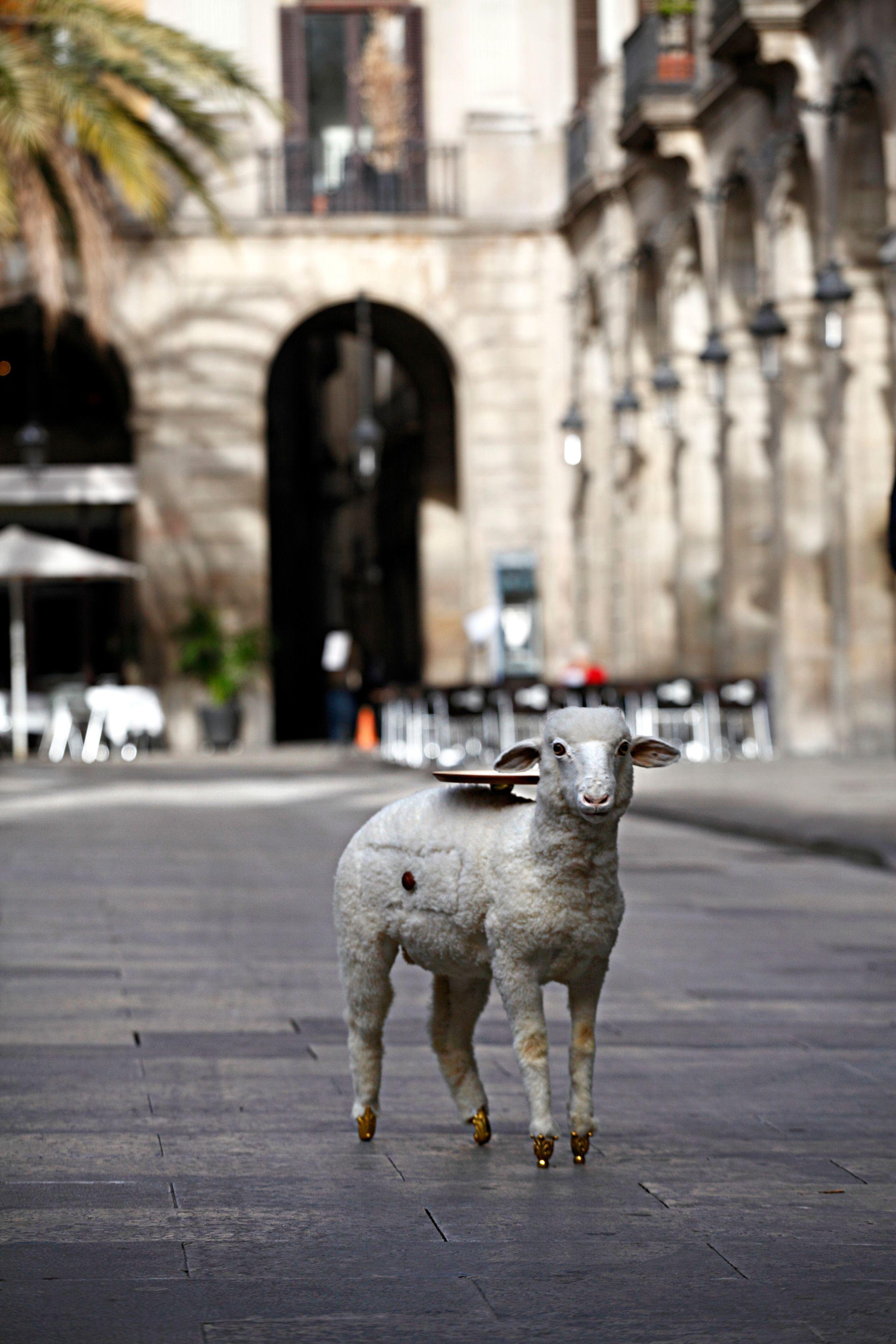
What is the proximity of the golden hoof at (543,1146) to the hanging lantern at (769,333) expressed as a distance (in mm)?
18097

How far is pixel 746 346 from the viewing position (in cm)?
2703

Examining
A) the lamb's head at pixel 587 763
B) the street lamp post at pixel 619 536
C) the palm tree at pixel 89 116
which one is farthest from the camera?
the street lamp post at pixel 619 536

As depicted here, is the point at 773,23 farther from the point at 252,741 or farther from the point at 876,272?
the point at 252,741

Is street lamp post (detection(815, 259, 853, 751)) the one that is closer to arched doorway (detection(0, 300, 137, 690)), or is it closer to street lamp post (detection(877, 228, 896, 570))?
street lamp post (detection(877, 228, 896, 570))

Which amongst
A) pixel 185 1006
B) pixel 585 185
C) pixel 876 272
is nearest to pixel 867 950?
pixel 185 1006

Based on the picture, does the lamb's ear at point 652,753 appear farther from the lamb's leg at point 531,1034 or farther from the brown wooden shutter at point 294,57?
the brown wooden shutter at point 294,57

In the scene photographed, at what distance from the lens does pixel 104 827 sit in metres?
17.3

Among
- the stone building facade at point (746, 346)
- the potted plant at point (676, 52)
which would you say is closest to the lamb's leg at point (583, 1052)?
the stone building facade at point (746, 346)

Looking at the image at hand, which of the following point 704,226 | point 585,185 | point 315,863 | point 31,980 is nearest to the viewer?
point 31,980

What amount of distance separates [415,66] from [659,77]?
8.10 metres

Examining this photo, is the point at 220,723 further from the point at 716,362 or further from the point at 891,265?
the point at 891,265

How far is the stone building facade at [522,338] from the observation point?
2486 cm

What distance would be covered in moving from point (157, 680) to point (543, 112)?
34.0 feet

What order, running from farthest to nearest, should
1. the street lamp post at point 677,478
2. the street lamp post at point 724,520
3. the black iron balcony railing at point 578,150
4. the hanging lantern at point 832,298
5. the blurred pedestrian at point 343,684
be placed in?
the blurred pedestrian at point 343,684, the black iron balcony railing at point 578,150, the street lamp post at point 677,478, the street lamp post at point 724,520, the hanging lantern at point 832,298
